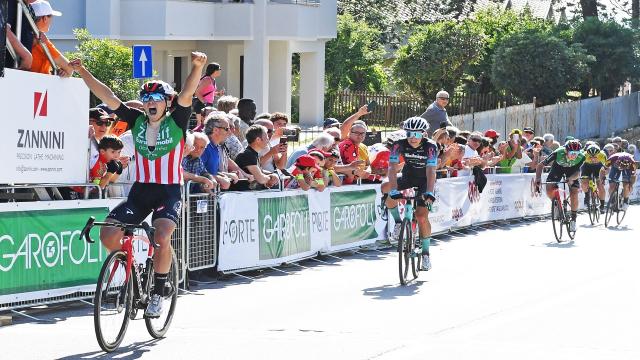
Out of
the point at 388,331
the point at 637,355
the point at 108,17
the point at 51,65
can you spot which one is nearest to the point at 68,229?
the point at 51,65

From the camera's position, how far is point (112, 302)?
9844 mm

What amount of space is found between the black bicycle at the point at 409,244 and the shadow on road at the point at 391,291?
0.16m

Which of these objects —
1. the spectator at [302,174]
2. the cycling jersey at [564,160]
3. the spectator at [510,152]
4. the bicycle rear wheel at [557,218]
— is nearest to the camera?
the spectator at [302,174]

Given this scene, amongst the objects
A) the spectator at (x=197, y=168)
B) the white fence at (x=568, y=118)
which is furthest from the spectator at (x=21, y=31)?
the white fence at (x=568, y=118)

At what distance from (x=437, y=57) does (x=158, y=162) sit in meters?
40.2

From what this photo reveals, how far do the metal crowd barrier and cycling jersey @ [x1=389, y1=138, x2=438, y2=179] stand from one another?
2414 millimetres

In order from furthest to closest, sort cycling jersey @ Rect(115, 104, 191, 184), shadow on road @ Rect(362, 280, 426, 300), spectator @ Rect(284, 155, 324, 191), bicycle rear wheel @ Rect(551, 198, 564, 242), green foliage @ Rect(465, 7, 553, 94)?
green foliage @ Rect(465, 7, 553, 94), bicycle rear wheel @ Rect(551, 198, 564, 242), spectator @ Rect(284, 155, 324, 191), shadow on road @ Rect(362, 280, 426, 300), cycling jersey @ Rect(115, 104, 191, 184)

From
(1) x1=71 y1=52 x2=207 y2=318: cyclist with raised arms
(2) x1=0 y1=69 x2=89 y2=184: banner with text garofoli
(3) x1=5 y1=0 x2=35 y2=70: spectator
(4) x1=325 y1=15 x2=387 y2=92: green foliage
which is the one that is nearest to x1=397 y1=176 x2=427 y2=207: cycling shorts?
(2) x1=0 y1=69 x2=89 y2=184: banner with text garofoli

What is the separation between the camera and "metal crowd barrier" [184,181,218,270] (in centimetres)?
1409

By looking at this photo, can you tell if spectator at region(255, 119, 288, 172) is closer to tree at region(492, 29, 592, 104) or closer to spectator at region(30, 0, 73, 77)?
spectator at region(30, 0, 73, 77)

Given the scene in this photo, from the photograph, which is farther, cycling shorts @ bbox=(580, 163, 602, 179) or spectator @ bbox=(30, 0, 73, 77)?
cycling shorts @ bbox=(580, 163, 602, 179)

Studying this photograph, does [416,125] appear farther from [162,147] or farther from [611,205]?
[611,205]

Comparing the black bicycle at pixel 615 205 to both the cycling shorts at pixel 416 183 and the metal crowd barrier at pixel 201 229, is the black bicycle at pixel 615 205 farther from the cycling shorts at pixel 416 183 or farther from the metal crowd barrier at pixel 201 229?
the metal crowd barrier at pixel 201 229

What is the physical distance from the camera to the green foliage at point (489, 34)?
52219mm
